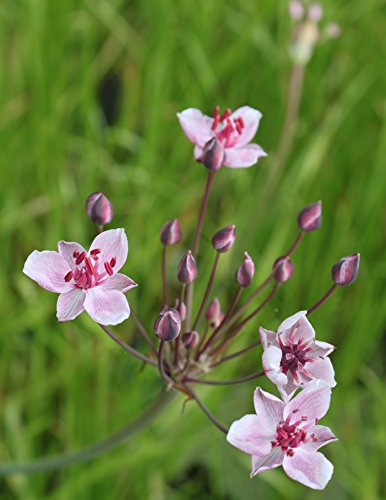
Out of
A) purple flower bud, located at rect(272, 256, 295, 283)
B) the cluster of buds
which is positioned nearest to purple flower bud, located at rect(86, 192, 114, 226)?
the cluster of buds

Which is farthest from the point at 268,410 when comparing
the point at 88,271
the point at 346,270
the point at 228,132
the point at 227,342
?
the point at 228,132

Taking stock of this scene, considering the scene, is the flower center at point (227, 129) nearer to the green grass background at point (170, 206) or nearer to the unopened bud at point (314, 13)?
the green grass background at point (170, 206)

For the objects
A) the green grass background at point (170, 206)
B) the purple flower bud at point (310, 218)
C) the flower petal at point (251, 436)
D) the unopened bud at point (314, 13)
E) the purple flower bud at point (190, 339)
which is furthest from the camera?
the unopened bud at point (314, 13)

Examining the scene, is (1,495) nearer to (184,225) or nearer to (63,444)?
(63,444)

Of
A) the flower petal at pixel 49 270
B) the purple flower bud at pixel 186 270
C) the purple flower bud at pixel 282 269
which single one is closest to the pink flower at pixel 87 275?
the flower petal at pixel 49 270

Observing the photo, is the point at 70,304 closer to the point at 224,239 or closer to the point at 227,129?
the point at 224,239
